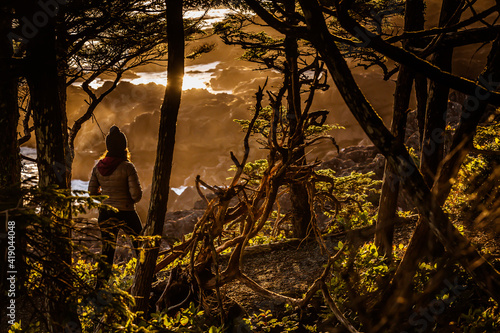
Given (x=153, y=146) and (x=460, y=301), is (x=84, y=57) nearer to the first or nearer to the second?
(x=460, y=301)

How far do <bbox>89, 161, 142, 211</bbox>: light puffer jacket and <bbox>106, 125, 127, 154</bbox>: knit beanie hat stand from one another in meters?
0.19

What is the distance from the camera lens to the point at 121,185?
522 centimetres

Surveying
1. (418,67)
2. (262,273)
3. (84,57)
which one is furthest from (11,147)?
(84,57)

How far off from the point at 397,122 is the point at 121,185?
3615 millimetres

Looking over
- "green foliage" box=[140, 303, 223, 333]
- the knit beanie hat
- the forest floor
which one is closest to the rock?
the forest floor

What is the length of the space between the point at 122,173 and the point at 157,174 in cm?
142

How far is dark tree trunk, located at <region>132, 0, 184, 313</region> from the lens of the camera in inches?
154

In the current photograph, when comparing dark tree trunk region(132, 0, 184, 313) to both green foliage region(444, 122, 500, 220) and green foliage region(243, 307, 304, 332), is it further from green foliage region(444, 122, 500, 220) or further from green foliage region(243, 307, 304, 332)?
green foliage region(444, 122, 500, 220)

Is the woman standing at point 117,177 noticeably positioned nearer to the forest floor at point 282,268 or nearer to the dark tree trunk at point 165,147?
the dark tree trunk at point 165,147

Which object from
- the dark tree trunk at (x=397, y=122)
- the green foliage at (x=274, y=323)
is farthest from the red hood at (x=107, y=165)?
the dark tree trunk at (x=397, y=122)

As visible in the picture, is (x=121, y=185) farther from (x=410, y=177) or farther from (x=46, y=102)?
(x=410, y=177)

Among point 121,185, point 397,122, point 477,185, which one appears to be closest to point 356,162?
point 477,185

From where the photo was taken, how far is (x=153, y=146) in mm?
37938

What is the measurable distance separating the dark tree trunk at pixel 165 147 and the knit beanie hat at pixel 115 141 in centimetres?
140
